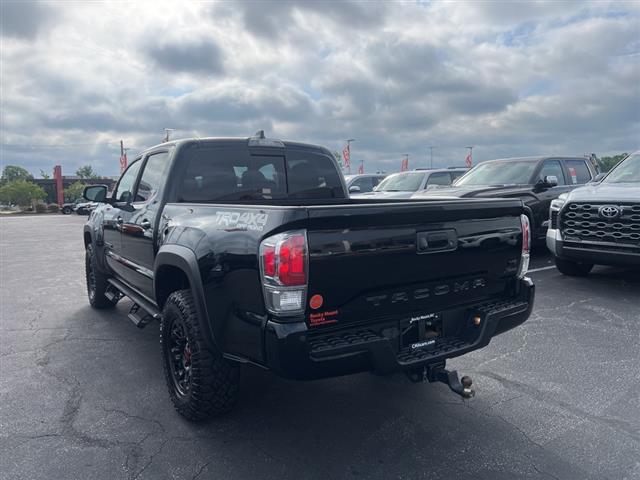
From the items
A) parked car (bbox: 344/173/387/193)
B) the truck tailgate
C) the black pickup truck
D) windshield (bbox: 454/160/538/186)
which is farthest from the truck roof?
parked car (bbox: 344/173/387/193)

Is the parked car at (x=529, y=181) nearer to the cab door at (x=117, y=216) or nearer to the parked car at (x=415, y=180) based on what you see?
the parked car at (x=415, y=180)

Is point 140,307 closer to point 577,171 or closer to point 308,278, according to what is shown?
point 308,278

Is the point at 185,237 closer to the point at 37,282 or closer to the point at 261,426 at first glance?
the point at 261,426

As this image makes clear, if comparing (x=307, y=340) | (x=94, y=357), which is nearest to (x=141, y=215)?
(x=94, y=357)

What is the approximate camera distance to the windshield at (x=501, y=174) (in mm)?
8984

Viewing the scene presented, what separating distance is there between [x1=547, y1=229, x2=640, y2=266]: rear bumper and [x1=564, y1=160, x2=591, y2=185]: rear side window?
3.16 metres

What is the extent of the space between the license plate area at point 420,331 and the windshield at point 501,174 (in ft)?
21.9

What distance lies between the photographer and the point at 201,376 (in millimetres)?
3080

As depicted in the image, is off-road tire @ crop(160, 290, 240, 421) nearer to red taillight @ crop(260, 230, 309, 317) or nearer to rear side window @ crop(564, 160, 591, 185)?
red taillight @ crop(260, 230, 309, 317)

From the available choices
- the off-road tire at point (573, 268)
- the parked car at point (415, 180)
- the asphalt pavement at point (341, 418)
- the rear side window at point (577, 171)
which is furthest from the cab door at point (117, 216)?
the rear side window at point (577, 171)

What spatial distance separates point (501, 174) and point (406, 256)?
7.25 meters

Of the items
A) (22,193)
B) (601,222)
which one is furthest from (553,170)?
(22,193)

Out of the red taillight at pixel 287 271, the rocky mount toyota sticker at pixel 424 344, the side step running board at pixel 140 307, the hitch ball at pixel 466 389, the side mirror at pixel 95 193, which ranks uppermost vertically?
the side mirror at pixel 95 193

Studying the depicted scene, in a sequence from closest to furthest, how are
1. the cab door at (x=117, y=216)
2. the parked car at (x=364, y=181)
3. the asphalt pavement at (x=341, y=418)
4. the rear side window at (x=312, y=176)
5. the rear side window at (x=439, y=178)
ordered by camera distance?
the asphalt pavement at (x=341, y=418) < the rear side window at (x=312, y=176) < the cab door at (x=117, y=216) < the rear side window at (x=439, y=178) < the parked car at (x=364, y=181)
